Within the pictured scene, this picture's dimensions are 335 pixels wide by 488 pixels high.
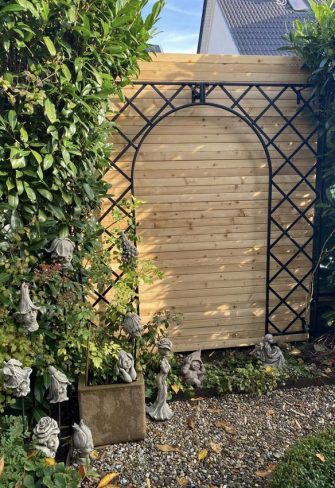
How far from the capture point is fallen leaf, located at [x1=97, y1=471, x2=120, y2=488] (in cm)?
235

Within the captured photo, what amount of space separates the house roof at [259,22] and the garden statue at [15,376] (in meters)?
7.06

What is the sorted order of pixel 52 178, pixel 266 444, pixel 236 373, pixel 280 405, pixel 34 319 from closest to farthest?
pixel 34 319 → pixel 52 178 → pixel 266 444 → pixel 280 405 → pixel 236 373

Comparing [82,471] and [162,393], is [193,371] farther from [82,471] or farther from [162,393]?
[82,471]

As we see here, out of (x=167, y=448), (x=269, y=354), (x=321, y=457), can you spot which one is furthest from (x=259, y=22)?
(x=321, y=457)

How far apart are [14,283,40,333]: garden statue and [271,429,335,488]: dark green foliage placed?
151 centimetres

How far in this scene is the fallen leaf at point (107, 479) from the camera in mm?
2346

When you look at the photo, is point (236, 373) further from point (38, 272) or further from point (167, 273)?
point (38, 272)

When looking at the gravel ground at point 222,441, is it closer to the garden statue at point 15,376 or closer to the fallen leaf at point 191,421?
the fallen leaf at point 191,421

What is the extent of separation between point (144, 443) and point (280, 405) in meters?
1.11

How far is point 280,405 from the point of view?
10.4 ft

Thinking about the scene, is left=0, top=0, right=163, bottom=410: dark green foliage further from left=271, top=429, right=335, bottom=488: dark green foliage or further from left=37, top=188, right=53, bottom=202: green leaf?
left=271, top=429, right=335, bottom=488: dark green foliage

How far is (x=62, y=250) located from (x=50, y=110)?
0.78m

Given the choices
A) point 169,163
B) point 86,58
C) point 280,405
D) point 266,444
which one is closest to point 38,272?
point 86,58

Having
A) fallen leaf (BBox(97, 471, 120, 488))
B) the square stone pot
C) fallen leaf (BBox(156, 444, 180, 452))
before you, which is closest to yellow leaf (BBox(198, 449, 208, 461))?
fallen leaf (BBox(156, 444, 180, 452))
